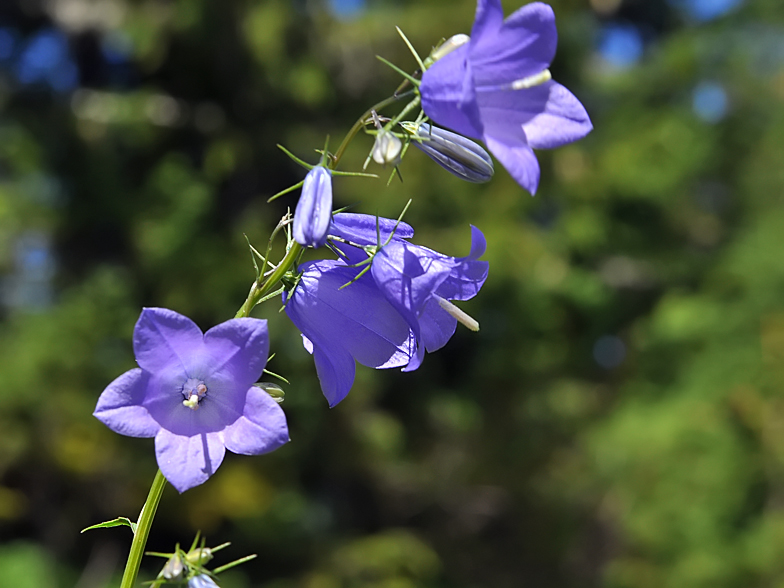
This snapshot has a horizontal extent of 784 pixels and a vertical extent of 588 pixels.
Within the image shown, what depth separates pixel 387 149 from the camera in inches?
35.6

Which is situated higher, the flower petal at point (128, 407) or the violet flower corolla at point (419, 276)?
the violet flower corolla at point (419, 276)

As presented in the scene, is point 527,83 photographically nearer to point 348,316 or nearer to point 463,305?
point 348,316

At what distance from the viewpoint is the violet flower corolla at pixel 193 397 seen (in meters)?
0.86

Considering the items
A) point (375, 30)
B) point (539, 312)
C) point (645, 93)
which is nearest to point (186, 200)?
point (375, 30)

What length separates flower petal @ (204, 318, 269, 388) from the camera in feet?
2.85

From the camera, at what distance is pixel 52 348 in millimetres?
4422

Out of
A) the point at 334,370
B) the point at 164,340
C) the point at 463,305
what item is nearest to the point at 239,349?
the point at 164,340

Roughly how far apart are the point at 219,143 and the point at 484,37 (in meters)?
4.44

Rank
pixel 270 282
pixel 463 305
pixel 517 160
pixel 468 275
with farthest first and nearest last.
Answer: pixel 463 305 < pixel 468 275 < pixel 270 282 < pixel 517 160

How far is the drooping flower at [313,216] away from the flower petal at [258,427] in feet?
0.66

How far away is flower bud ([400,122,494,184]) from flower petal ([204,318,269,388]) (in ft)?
1.17

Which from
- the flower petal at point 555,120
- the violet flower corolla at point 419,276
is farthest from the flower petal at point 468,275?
the flower petal at point 555,120

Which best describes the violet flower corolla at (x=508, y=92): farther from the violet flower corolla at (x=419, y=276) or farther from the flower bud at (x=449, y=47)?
the violet flower corolla at (x=419, y=276)

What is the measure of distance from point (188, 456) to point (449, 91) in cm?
56
